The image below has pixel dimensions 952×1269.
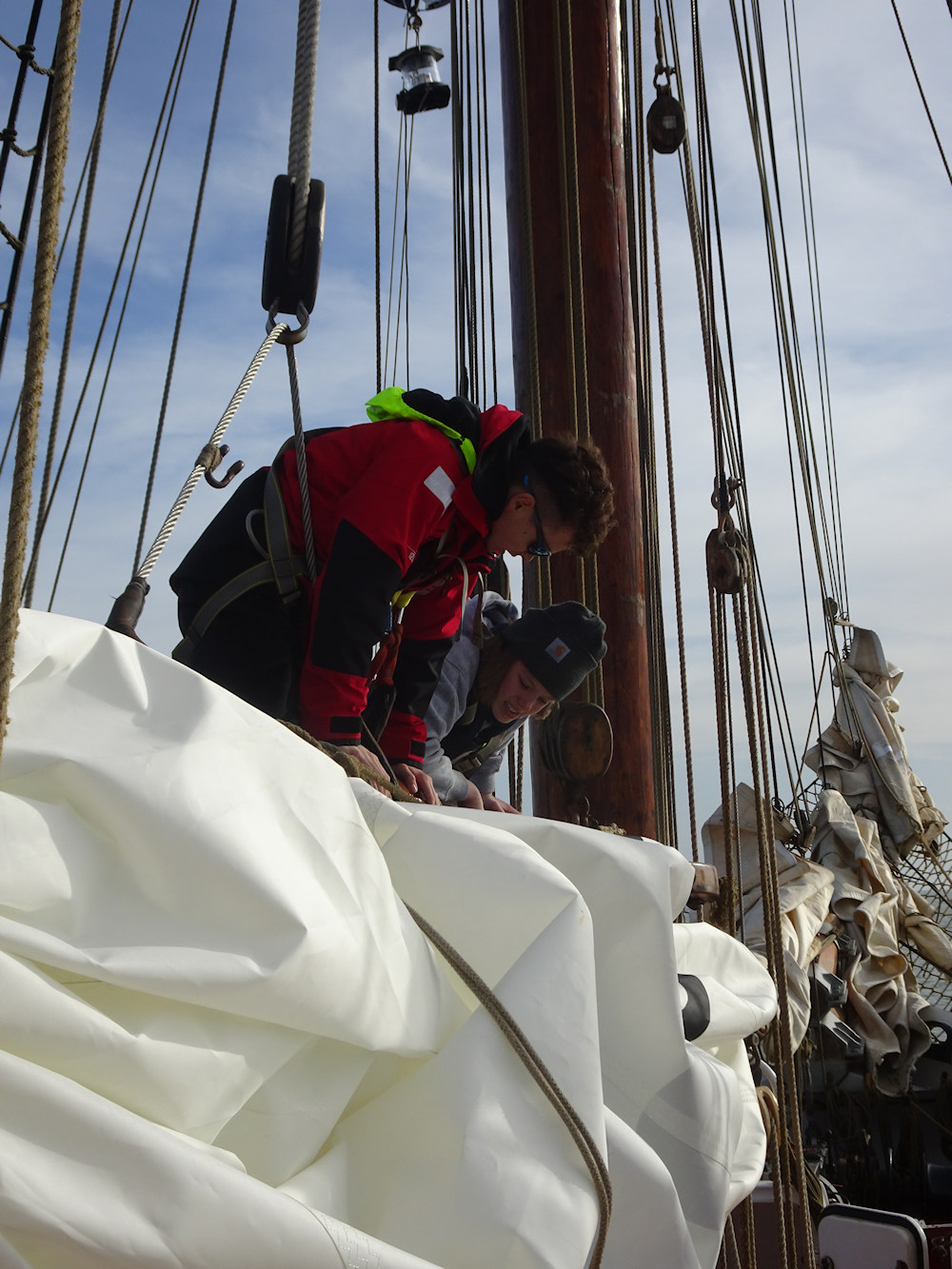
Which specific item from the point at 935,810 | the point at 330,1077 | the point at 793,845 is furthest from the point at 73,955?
the point at 935,810

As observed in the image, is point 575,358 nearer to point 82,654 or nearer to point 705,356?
point 705,356

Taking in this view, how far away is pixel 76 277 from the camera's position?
2.53 meters

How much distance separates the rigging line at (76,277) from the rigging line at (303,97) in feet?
3.04

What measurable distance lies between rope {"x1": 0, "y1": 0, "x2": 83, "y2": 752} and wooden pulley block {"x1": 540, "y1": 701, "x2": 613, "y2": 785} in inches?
60.6

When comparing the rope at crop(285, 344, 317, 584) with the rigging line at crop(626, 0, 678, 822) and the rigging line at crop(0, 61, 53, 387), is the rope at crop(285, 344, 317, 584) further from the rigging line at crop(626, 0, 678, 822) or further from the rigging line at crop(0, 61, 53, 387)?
the rigging line at crop(626, 0, 678, 822)

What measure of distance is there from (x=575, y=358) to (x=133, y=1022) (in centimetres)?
210

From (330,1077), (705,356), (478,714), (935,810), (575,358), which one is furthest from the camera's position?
(935,810)

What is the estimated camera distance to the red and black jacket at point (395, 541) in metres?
1.66

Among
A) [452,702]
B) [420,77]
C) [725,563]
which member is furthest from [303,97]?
[420,77]

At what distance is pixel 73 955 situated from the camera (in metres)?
0.66

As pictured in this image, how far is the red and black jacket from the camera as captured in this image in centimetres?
166

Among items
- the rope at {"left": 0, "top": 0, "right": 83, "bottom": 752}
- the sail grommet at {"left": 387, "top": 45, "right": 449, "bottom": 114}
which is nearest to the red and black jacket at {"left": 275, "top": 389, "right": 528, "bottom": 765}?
the rope at {"left": 0, "top": 0, "right": 83, "bottom": 752}

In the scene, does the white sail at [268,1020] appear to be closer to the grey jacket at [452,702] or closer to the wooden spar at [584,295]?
the grey jacket at [452,702]

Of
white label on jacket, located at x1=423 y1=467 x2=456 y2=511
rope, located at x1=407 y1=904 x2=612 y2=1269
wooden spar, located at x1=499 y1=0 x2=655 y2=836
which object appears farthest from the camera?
wooden spar, located at x1=499 y1=0 x2=655 y2=836
